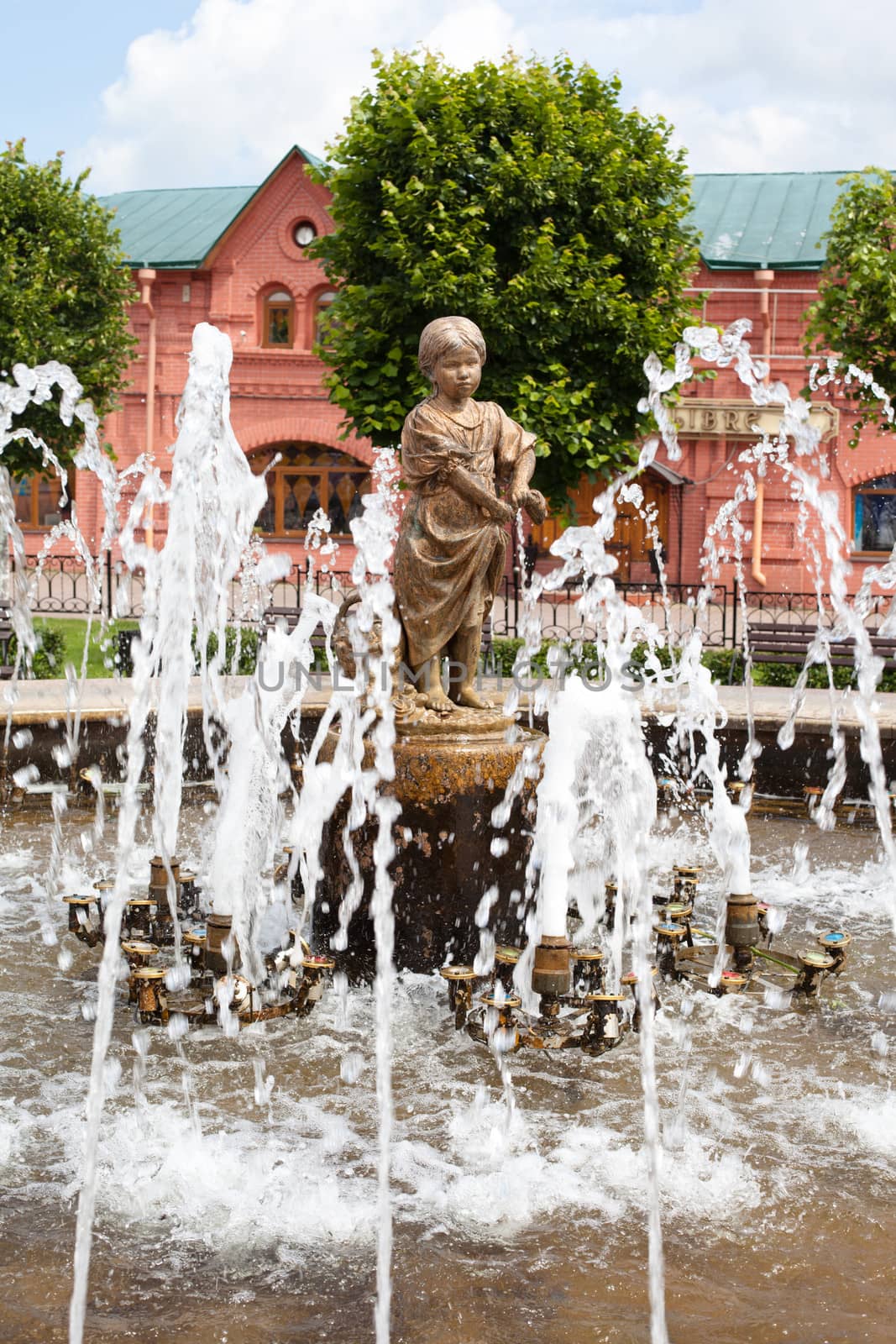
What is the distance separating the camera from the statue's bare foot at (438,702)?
224 inches

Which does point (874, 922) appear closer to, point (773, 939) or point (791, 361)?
point (773, 939)

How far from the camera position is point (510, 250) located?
14938 millimetres

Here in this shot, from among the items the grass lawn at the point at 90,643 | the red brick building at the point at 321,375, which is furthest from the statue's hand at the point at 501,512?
the red brick building at the point at 321,375

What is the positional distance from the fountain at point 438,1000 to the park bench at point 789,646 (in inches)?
217

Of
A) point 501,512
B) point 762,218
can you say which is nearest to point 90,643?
point 501,512

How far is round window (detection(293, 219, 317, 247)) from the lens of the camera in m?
25.5

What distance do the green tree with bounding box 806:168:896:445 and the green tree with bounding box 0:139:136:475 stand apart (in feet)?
31.0

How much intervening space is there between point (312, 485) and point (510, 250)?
1155 centimetres

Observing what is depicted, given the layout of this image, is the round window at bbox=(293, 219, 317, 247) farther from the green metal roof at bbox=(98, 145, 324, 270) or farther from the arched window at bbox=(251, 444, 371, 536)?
the arched window at bbox=(251, 444, 371, 536)

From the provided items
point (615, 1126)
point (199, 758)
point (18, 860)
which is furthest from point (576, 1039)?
point (199, 758)

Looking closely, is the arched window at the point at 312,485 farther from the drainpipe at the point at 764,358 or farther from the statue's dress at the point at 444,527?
the statue's dress at the point at 444,527

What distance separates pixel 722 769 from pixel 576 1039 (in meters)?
5.14

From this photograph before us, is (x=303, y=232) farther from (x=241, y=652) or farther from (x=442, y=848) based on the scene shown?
(x=442, y=848)

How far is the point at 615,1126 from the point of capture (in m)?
4.17
